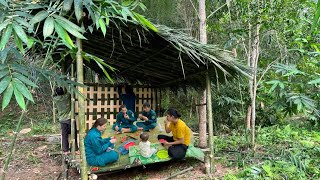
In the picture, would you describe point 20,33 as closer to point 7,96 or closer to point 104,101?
point 7,96

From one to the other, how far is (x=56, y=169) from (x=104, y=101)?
1572 millimetres

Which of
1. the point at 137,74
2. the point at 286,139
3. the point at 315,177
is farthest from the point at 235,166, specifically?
the point at 137,74

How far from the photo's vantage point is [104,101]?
5.80 meters

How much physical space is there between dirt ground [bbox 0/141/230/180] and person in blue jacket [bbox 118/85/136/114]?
65.1 inches

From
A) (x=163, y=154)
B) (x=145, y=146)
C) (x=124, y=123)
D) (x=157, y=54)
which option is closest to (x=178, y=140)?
(x=163, y=154)

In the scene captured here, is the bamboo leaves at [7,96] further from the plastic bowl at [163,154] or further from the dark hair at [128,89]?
the dark hair at [128,89]


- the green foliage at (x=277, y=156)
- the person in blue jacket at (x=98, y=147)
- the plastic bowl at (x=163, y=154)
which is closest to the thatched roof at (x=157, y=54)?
the person in blue jacket at (x=98, y=147)

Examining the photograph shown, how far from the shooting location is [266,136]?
5.92 meters

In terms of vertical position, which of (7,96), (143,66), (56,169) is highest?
(143,66)

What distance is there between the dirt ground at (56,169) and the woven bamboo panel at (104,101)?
1022mm

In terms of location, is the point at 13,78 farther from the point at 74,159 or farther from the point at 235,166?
the point at 235,166

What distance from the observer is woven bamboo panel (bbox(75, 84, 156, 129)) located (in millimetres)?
5520

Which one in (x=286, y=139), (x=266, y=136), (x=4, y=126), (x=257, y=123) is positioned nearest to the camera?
Result: (x=286, y=139)

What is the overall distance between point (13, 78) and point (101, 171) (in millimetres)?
2703
